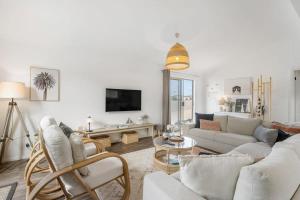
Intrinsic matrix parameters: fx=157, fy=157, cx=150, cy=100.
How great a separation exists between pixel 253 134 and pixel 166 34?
297cm

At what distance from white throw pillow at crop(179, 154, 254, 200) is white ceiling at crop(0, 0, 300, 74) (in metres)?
2.86

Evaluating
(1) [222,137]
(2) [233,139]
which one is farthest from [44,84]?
(2) [233,139]

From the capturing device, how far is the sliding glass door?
6.04 meters

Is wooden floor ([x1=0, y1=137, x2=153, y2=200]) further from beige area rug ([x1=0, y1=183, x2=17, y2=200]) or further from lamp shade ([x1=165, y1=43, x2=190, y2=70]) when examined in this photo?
lamp shade ([x1=165, y1=43, x2=190, y2=70])

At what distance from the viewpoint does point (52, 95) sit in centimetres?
344

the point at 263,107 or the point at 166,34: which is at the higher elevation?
the point at 166,34

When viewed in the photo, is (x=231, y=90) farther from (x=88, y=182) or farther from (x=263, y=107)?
(x=88, y=182)

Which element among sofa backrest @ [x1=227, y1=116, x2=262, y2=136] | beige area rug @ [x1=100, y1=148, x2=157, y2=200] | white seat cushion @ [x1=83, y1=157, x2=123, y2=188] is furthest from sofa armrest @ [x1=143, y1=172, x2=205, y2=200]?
sofa backrest @ [x1=227, y1=116, x2=262, y2=136]

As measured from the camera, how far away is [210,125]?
378 cm

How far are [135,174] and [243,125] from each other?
2.54 meters

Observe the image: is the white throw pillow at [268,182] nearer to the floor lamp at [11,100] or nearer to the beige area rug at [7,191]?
the beige area rug at [7,191]

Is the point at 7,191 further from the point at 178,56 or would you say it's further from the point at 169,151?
the point at 178,56

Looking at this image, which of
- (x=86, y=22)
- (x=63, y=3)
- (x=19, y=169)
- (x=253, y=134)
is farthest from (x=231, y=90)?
(x=19, y=169)

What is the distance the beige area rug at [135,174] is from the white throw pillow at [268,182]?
1.45 m
